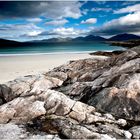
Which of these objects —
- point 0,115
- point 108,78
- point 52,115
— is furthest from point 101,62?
point 0,115

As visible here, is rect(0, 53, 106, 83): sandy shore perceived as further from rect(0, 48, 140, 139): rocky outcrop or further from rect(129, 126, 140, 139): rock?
rect(129, 126, 140, 139): rock

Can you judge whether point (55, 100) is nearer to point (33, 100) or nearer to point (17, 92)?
point (33, 100)

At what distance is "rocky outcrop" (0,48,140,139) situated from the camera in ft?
28.5

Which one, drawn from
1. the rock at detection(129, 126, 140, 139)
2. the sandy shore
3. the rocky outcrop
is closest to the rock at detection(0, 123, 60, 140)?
the rocky outcrop

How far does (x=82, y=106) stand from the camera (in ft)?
34.2

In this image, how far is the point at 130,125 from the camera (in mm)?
9453

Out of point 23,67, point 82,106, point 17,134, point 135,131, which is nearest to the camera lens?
point 17,134

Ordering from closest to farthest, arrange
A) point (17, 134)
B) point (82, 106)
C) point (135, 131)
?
point (17, 134) < point (135, 131) < point (82, 106)

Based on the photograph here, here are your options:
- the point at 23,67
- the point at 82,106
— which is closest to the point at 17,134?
the point at 82,106

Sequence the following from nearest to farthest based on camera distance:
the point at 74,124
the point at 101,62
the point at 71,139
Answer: the point at 71,139 < the point at 74,124 < the point at 101,62

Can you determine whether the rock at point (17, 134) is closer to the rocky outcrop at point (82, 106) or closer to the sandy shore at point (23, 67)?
the rocky outcrop at point (82, 106)

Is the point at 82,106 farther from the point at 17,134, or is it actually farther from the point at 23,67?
the point at 23,67

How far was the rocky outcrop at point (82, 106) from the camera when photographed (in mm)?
8680

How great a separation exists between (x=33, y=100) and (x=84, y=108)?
94.1 inches
